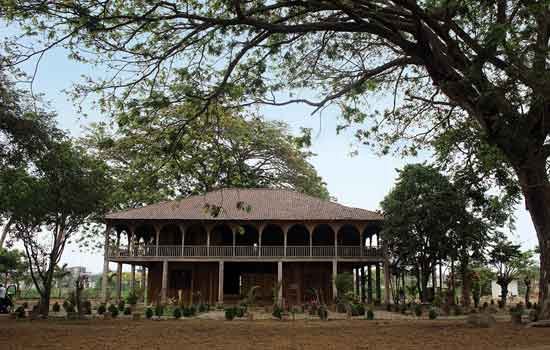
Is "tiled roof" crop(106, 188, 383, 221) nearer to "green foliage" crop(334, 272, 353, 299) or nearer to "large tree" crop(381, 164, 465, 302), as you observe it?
"large tree" crop(381, 164, 465, 302)

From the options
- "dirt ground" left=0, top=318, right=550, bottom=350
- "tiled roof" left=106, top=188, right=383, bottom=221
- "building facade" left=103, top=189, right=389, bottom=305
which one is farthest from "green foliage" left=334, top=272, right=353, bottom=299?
"dirt ground" left=0, top=318, right=550, bottom=350

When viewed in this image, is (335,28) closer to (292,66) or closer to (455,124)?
(292,66)

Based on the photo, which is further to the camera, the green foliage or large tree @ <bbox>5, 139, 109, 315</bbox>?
the green foliage

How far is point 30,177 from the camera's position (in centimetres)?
1555

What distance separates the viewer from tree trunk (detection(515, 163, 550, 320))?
11148 mm

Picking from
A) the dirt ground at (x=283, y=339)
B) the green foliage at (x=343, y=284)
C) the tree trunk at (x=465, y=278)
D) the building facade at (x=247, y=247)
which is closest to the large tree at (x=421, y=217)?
the tree trunk at (x=465, y=278)

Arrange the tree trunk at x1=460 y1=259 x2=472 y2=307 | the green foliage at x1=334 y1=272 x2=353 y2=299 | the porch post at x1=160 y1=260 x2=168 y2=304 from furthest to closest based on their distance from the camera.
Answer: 1. the porch post at x1=160 y1=260 x2=168 y2=304
2. the tree trunk at x1=460 y1=259 x2=472 y2=307
3. the green foliage at x1=334 y1=272 x2=353 y2=299

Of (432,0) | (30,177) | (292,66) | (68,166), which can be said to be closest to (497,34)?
(432,0)

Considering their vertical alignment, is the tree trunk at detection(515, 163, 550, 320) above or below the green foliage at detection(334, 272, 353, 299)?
above

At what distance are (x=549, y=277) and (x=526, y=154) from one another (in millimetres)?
2649

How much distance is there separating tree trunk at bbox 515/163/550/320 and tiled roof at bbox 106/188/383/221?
594 inches

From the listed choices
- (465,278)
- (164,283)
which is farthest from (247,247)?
(465,278)

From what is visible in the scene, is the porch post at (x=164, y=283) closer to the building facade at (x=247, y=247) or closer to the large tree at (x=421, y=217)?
the building facade at (x=247, y=247)

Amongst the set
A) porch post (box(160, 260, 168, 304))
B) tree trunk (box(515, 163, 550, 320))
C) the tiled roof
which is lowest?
porch post (box(160, 260, 168, 304))
